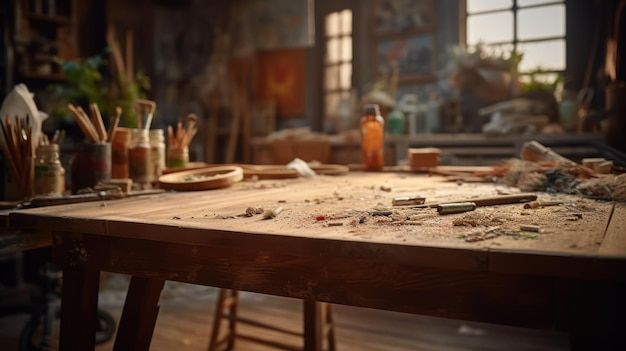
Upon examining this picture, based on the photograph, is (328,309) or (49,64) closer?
(328,309)

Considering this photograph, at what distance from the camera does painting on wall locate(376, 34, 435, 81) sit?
648 cm

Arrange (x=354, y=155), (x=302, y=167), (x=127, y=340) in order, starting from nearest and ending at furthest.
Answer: (x=127, y=340)
(x=302, y=167)
(x=354, y=155)

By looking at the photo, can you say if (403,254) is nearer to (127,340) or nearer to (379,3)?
(127,340)

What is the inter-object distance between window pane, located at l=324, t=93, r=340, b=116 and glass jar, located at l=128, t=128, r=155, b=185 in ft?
17.5

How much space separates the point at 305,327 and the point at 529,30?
4892mm

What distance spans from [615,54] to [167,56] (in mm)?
5854

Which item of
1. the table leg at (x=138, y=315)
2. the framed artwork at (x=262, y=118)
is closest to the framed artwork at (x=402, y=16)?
the framed artwork at (x=262, y=118)

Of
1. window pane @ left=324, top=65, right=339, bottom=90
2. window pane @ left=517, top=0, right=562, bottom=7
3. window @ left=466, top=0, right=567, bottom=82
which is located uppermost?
window pane @ left=517, top=0, right=562, bottom=7

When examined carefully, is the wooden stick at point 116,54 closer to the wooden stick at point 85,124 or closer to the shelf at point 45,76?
the shelf at point 45,76

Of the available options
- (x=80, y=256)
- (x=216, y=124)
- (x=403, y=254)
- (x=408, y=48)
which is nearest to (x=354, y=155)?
(x=408, y=48)

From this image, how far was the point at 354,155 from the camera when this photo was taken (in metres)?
5.20

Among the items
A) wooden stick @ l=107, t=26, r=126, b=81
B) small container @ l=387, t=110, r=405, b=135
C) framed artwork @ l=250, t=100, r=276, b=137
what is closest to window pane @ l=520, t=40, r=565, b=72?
small container @ l=387, t=110, r=405, b=135

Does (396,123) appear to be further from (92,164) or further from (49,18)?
(49,18)

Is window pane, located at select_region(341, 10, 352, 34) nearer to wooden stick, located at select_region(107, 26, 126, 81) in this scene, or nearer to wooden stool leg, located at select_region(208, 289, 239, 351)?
wooden stick, located at select_region(107, 26, 126, 81)
